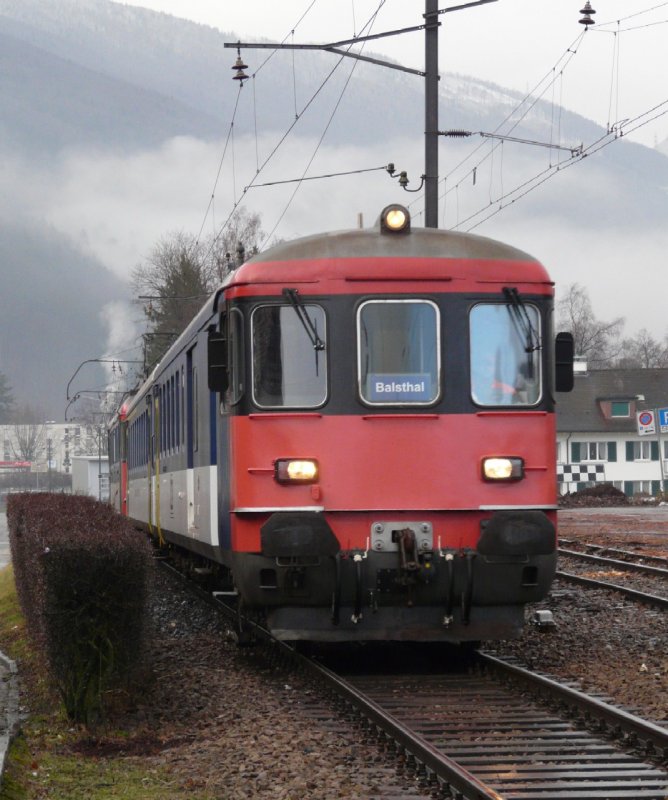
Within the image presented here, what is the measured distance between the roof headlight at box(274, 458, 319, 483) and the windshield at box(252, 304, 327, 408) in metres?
0.44

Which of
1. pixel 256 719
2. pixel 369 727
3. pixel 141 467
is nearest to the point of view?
pixel 369 727

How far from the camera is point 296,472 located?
9672 millimetres

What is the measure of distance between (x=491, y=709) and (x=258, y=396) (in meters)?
2.80

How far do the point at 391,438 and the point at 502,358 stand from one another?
3.39 feet

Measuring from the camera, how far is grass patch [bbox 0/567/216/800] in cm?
692

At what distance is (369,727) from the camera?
8.11 meters

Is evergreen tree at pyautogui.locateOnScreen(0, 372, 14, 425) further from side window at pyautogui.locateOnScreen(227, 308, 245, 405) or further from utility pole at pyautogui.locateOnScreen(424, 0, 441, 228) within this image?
side window at pyautogui.locateOnScreen(227, 308, 245, 405)

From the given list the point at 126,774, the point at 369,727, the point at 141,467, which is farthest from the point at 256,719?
the point at 141,467

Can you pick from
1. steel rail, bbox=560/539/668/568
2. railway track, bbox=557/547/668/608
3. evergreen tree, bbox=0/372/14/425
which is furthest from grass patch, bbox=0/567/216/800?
evergreen tree, bbox=0/372/14/425

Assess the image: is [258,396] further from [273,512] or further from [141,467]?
[141,467]

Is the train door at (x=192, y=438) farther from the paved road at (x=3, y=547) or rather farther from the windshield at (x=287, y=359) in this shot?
the paved road at (x=3, y=547)

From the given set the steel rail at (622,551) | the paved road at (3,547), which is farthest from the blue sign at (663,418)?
the paved road at (3,547)

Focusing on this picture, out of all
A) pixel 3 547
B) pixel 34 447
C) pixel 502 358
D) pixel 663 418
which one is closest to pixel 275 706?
pixel 502 358

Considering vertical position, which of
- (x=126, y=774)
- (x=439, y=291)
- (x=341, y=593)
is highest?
(x=439, y=291)
